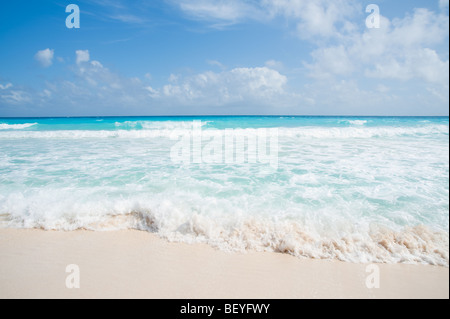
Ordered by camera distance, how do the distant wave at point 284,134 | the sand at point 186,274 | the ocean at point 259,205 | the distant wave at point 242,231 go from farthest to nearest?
the distant wave at point 284,134 → the ocean at point 259,205 → the distant wave at point 242,231 → the sand at point 186,274

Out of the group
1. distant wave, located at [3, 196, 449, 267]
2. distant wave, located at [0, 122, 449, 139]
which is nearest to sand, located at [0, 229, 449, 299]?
distant wave, located at [3, 196, 449, 267]

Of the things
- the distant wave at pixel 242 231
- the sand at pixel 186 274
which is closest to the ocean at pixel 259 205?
the distant wave at pixel 242 231

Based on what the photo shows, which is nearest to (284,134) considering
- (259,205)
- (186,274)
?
(259,205)

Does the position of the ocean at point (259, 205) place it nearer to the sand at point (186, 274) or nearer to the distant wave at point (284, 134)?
the sand at point (186, 274)

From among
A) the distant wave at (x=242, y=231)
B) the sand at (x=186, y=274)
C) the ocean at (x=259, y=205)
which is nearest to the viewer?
the sand at (x=186, y=274)

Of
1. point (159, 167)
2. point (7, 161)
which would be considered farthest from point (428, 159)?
point (7, 161)

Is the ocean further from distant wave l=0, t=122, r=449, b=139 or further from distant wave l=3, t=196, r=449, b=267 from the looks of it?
distant wave l=0, t=122, r=449, b=139

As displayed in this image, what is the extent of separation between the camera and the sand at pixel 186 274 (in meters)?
2.38

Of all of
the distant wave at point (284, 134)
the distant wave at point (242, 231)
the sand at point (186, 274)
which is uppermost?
the distant wave at point (284, 134)

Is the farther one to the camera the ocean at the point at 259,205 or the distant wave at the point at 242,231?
the ocean at the point at 259,205

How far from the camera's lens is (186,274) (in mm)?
2633

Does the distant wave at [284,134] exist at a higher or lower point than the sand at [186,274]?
higher

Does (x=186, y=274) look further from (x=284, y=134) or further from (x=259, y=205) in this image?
(x=284, y=134)
